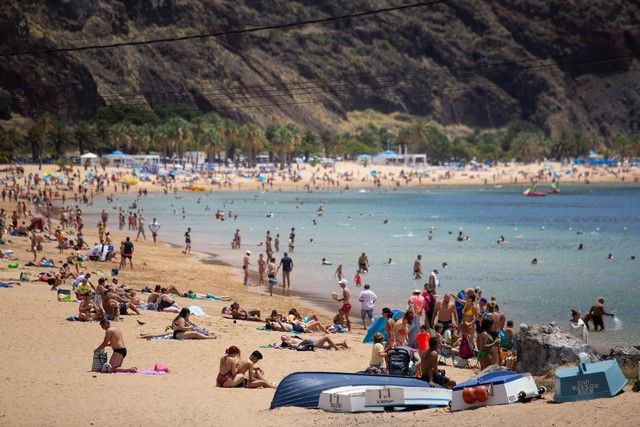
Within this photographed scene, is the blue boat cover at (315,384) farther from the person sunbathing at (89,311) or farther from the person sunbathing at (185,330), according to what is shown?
the person sunbathing at (89,311)

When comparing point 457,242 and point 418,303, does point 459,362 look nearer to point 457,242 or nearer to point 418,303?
point 418,303

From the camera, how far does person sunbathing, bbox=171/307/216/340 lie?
60.1ft

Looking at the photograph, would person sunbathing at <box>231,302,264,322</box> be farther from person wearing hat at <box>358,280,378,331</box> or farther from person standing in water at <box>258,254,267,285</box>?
person standing in water at <box>258,254,267,285</box>

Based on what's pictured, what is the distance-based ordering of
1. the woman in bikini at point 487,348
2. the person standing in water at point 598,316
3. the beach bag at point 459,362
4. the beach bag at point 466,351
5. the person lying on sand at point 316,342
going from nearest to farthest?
the woman in bikini at point 487,348
the beach bag at point 459,362
the beach bag at point 466,351
the person lying on sand at point 316,342
the person standing in water at point 598,316

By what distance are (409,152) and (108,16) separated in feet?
183

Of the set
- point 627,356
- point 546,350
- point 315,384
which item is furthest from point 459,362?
point 315,384

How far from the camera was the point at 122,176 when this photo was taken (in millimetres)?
101688

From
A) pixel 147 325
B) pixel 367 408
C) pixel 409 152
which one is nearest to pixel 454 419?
pixel 367 408

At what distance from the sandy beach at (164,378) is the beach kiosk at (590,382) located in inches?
6.9

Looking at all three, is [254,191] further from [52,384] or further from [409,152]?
[52,384]

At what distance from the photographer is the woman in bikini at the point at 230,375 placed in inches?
578

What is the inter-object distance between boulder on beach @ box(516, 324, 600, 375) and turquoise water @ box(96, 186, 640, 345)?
6.49 m

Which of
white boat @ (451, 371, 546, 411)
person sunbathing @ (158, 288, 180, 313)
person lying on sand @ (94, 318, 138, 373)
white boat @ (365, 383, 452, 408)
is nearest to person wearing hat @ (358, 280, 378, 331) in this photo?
person sunbathing @ (158, 288, 180, 313)

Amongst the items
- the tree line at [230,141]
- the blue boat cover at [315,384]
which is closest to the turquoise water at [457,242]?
the blue boat cover at [315,384]
